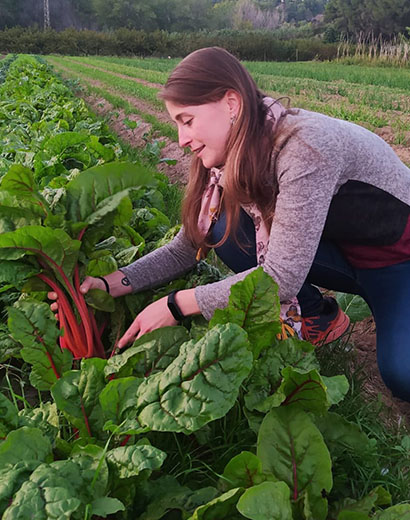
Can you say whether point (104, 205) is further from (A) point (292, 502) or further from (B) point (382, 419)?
(B) point (382, 419)

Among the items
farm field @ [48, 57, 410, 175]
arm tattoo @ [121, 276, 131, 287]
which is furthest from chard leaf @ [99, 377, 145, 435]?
farm field @ [48, 57, 410, 175]

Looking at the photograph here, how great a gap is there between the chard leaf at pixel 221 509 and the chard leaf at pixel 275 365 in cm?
34

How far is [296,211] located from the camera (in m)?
1.77

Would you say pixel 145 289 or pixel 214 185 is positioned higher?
pixel 214 185

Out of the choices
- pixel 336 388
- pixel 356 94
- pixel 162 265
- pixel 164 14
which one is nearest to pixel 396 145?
pixel 162 265

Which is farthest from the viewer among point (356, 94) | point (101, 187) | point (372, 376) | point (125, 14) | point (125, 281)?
point (125, 14)

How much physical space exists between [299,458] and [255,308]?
42cm

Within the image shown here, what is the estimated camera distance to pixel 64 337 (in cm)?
183

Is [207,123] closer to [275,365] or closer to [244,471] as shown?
[275,365]

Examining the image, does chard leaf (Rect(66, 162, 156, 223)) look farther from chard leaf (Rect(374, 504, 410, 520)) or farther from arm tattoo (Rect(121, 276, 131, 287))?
chard leaf (Rect(374, 504, 410, 520))

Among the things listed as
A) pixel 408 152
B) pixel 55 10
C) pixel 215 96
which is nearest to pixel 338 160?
pixel 215 96

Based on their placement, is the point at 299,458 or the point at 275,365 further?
the point at 275,365

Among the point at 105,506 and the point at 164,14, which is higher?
the point at 164,14

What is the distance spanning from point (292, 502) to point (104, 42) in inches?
2242
